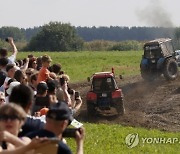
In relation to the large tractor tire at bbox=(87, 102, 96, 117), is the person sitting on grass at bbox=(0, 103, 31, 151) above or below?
above

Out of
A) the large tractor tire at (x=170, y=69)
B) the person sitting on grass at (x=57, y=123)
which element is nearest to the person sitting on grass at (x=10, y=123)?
the person sitting on grass at (x=57, y=123)

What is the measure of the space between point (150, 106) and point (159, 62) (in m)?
5.82

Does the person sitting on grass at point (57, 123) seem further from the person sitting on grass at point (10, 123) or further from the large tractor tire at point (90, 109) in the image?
the large tractor tire at point (90, 109)

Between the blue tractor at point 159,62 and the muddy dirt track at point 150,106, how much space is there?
0.38 metres

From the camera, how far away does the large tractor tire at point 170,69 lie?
2678cm

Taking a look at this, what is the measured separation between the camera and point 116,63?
46125 mm

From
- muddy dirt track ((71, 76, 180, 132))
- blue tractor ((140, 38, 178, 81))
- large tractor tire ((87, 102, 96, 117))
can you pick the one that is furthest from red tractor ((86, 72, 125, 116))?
blue tractor ((140, 38, 178, 81))

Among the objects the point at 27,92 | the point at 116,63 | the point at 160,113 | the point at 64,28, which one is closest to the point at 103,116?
the point at 160,113

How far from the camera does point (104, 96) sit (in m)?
19.5

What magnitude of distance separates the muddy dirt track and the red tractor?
1.11 ft

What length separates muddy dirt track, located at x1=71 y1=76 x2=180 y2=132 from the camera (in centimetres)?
1808

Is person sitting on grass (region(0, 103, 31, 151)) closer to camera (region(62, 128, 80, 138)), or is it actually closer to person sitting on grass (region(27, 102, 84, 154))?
person sitting on grass (region(27, 102, 84, 154))

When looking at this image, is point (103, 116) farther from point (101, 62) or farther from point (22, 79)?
point (101, 62)

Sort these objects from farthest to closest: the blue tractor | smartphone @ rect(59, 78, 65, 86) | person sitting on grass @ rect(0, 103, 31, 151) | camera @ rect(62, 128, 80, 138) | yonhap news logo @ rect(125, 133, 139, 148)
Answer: the blue tractor
yonhap news logo @ rect(125, 133, 139, 148)
smartphone @ rect(59, 78, 65, 86)
camera @ rect(62, 128, 80, 138)
person sitting on grass @ rect(0, 103, 31, 151)
